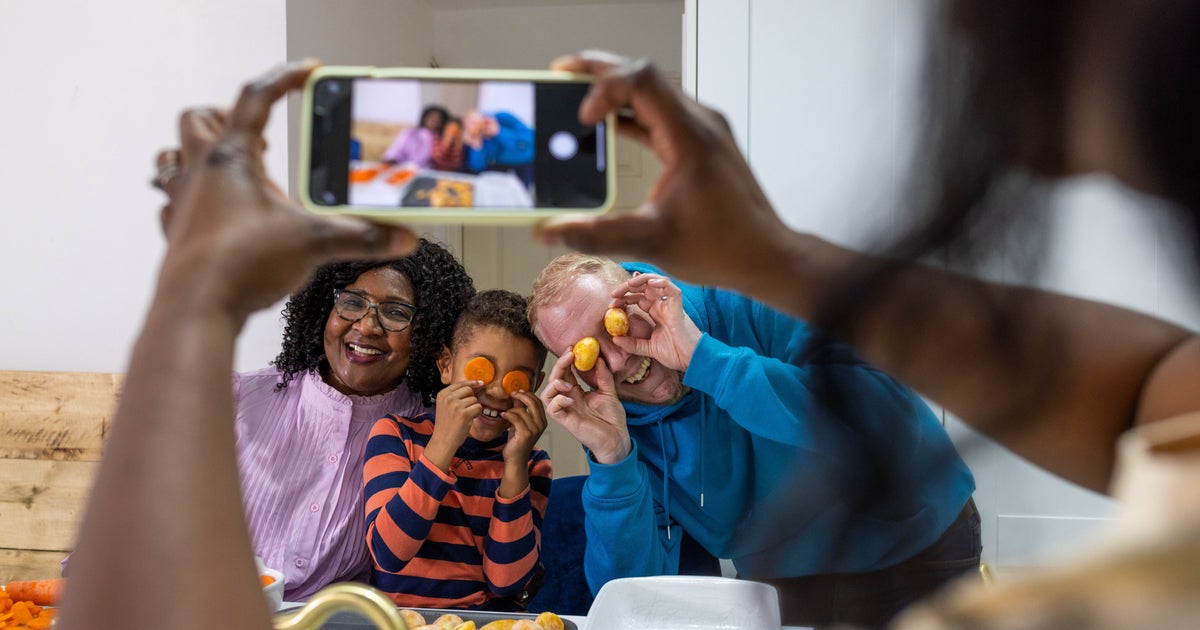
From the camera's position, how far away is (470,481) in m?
1.72

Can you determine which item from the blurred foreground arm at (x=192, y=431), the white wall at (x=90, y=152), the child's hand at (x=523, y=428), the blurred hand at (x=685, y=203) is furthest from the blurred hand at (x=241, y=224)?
the white wall at (x=90, y=152)

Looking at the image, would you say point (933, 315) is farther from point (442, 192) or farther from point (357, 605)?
point (357, 605)

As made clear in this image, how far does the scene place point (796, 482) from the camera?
44cm

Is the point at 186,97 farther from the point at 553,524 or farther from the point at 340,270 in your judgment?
the point at 553,524

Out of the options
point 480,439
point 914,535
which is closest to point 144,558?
point 914,535

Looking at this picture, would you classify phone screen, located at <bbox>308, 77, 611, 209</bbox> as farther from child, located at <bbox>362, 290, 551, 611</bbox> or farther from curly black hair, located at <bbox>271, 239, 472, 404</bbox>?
curly black hair, located at <bbox>271, 239, 472, 404</bbox>

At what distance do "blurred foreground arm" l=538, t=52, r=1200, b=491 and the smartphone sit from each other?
43 millimetres

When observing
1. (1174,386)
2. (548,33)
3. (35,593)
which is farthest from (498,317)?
(548,33)

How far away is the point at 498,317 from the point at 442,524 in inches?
16.0

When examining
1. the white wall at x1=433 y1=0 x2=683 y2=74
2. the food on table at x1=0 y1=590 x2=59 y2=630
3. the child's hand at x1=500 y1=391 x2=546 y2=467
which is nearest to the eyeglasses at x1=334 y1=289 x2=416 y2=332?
the child's hand at x1=500 y1=391 x2=546 y2=467

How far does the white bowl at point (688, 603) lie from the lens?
1.19 m

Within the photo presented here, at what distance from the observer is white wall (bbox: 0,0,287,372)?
2.43 metres

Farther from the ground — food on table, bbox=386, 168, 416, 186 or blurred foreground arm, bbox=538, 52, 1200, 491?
food on table, bbox=386, 168, 416, 186

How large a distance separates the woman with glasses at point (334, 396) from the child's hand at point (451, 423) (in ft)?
0.84
